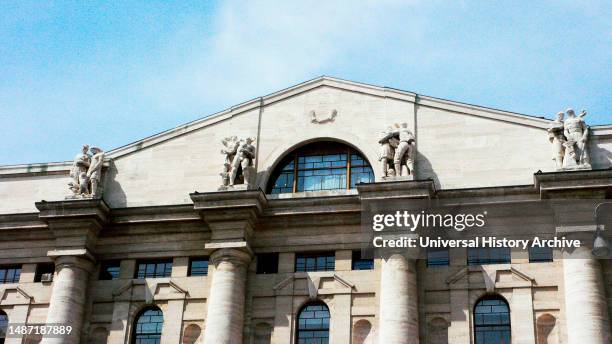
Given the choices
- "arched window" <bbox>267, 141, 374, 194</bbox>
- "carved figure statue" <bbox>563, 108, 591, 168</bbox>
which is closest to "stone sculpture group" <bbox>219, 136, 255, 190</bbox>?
"arched window" <bbox>267, 141, 374, 194</bbox>

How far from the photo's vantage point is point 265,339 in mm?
37094

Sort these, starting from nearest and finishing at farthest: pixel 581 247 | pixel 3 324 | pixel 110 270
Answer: pixel 581 247 < pixel 3 324 < pixel 110 270

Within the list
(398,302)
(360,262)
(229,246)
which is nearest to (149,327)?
(229,246)

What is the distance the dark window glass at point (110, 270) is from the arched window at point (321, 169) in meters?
6.45

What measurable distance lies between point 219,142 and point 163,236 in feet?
14.5

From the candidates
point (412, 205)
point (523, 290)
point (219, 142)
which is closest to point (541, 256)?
point (523, 290)

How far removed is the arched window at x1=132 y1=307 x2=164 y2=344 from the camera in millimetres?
38125

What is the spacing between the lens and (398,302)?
1390 inches

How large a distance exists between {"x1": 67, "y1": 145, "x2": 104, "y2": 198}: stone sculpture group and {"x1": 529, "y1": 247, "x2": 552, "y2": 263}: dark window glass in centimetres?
1651

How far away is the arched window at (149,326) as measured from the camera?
38.1 m

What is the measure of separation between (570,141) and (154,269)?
15.9 m

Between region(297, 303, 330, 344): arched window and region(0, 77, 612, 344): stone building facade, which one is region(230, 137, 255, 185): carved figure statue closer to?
region(0, 77, 612, 344): stone building facade

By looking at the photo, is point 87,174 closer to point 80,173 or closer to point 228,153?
point 80,173

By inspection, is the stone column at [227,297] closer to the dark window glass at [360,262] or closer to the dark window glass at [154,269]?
the dark window glass at [154,269]
